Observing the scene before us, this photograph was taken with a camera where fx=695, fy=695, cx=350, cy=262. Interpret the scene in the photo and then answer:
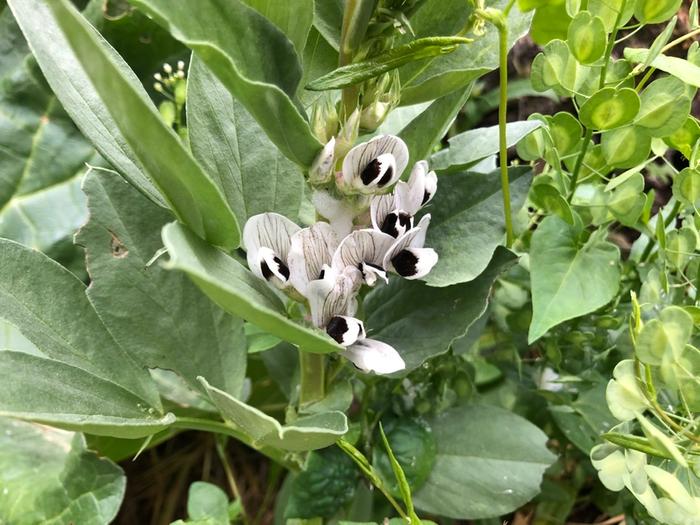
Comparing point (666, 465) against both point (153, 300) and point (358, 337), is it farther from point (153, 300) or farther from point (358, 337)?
point (153, 300)

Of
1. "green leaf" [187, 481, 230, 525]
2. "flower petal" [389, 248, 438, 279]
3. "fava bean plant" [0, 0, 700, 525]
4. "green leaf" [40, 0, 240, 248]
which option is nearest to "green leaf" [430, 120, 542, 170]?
"fava bean plant" [0, 0, 700, 525]

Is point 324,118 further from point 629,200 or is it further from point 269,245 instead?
point 629,200

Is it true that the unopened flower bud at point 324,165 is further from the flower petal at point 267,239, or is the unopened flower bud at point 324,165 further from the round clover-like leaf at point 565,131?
the round clover-like leaf at point 565,131

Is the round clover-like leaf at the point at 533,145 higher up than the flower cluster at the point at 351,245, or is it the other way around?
the flower cluster at the point at 351,245

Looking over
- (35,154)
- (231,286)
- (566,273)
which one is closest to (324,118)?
(231,286)

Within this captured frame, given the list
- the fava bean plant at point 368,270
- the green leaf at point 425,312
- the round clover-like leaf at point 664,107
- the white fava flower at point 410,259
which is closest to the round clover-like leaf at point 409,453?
the fava bean plant at point 368,270

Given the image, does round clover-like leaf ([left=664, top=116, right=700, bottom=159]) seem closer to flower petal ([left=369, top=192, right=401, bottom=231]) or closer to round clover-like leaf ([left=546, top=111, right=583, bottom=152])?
round clover-like leaf ([left=546, top=111, right=583, bottom=152])

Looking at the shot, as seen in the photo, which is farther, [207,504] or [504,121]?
[207,504]
